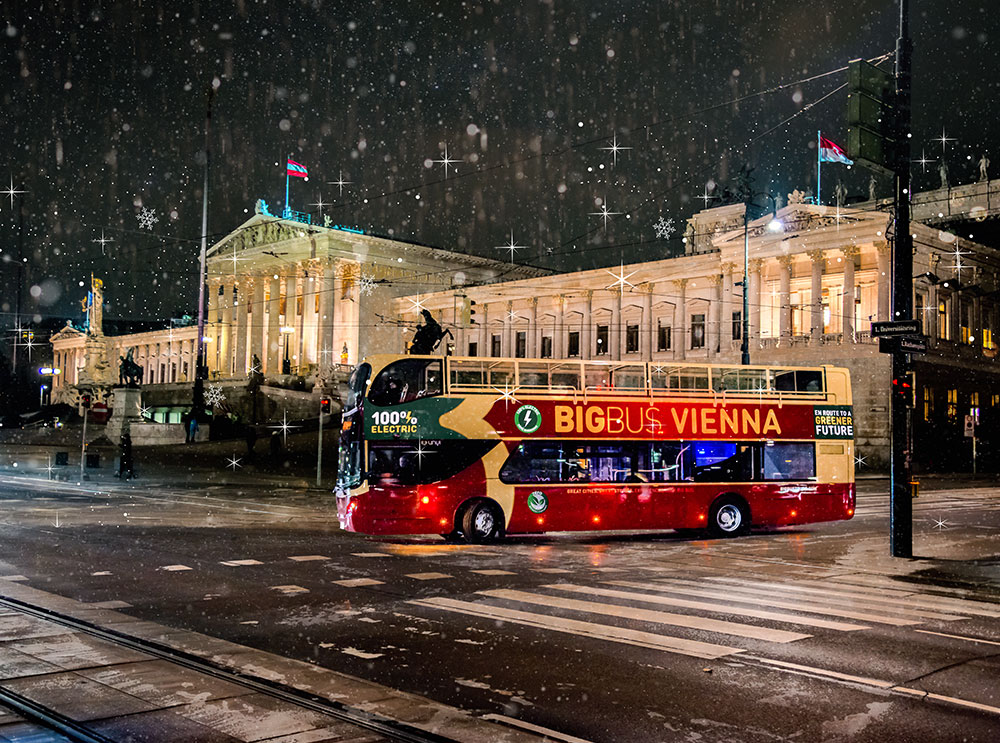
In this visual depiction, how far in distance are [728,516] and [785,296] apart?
41.2 meters

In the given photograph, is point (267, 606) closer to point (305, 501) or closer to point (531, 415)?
point (531, 415)

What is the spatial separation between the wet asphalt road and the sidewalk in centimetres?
48

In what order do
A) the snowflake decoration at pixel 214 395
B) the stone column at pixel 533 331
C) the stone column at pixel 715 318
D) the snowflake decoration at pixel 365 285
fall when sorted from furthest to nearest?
the snowflake decoration at pixel 365 285 → the snowflake decoration at pixel 214 395 → the stone column at pixel 533 331 → the stone column at pixel 715 318

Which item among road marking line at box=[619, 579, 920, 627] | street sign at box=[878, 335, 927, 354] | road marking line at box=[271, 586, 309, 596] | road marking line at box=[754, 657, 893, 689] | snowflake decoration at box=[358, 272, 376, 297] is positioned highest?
snowflake decoration at box=[358, 272, 376, 297]

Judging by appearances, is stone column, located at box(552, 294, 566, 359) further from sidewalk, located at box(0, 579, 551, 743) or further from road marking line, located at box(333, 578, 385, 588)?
sidewalk, located at box(0, 579, 551, 743)

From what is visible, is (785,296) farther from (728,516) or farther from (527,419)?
(527,419)

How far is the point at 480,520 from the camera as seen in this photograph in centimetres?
1862

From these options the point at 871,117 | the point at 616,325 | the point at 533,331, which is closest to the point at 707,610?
the point at 871,117

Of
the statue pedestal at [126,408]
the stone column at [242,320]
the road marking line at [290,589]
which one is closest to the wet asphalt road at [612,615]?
the road marking line at [290,589]

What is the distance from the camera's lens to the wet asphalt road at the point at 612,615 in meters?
6.91

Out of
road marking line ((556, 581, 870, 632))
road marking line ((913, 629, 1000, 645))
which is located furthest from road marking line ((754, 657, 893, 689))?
road marking line ((913, 629, 1000, 645))

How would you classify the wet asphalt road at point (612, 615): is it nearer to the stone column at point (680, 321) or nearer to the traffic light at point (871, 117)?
the traffic light at point (871, 117)

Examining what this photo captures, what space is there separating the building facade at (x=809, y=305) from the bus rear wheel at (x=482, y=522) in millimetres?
31517

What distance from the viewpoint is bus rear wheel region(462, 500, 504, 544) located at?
18500 mm
